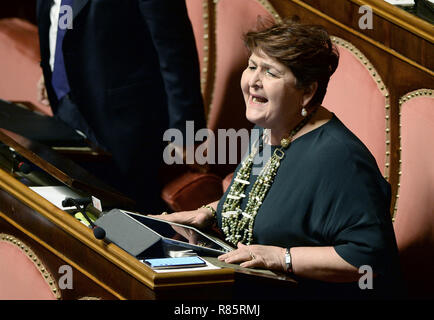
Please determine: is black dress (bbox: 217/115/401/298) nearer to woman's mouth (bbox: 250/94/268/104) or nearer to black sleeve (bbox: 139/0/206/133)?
woman's mouth (bbox: 250/94/268/104)

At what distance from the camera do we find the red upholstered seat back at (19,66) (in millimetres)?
2871

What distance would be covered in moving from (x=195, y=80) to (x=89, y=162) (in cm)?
44

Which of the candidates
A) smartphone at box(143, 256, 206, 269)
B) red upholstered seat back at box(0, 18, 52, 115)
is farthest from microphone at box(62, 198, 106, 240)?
red upholstered seat back at box(0, 18, 52, 115)

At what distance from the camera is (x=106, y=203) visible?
64.1 inches

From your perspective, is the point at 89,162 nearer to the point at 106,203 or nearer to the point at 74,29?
the point at 74,29

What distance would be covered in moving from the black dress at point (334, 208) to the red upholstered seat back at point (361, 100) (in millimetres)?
388

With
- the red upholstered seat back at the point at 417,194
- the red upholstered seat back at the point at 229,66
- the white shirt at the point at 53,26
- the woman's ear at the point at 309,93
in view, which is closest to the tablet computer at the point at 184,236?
the woman's ear at the point at 309,93

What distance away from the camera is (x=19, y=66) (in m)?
2.90

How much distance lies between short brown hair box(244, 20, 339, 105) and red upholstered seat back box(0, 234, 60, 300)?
0.61 meters

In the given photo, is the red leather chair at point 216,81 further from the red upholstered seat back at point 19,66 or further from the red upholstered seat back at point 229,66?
the red upholstered seat back at point 19,66

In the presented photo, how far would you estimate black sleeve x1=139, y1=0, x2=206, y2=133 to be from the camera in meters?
2.02

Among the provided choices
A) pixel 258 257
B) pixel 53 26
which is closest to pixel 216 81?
pixel 53 26

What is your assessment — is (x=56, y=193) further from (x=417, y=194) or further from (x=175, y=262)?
(x=417, y=194)
